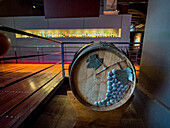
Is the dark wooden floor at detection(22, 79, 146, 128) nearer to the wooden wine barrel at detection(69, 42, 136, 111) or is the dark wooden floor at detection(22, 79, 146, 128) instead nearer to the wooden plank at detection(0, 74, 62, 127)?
the wooden plank at detection(0, 74, 62, 127)

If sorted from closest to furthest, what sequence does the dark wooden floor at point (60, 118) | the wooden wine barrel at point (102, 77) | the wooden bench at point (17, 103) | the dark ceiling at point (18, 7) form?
1. the wooden wine barrel at point (102, 77)
2. the wooden bench at point (17, 103)
3. the dark wooden floor at point (60, 118)
4. the dark ceiling at point (18, 7)

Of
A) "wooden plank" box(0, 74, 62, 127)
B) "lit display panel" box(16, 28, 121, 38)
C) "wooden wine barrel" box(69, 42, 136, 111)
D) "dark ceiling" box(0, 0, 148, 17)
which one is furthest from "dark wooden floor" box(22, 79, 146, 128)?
"dark ceiling" box(0, 0, 148, 17)

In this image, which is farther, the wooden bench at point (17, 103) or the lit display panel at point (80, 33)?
the lit display panel at point (80, 33)

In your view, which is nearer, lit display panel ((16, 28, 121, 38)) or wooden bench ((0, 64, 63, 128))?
wooden bench ((0, 64, 63, 128))

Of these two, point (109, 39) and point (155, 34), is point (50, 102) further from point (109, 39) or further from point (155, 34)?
point (109, 39)

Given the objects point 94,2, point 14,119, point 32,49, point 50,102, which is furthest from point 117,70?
point 32,49

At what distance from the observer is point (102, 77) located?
727mm

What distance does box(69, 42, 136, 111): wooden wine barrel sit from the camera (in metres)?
0.68

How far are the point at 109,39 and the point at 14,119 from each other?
4.55 m

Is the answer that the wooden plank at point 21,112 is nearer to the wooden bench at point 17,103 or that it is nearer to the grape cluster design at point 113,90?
the wooden bench at point 17,103

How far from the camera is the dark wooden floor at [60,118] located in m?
1.14

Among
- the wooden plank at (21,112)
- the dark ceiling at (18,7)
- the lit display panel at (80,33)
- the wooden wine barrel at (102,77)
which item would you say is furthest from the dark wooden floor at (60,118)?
the dark ceiling at (18,7)

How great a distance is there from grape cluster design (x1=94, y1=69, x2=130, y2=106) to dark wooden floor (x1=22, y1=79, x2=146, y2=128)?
68cm

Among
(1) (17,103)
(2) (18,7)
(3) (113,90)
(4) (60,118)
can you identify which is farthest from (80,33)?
(3) (113,90)
